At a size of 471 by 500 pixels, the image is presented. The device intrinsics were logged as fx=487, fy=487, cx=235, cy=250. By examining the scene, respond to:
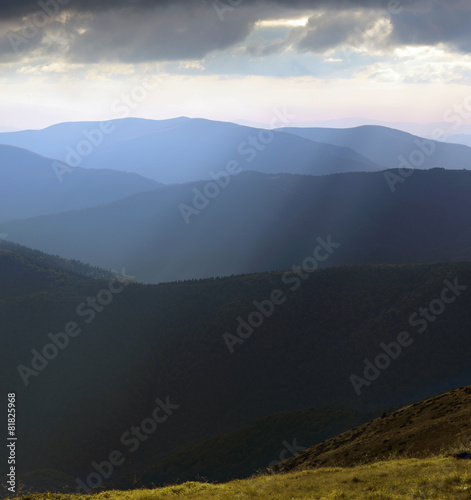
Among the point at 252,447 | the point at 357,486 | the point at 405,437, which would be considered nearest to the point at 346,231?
the point at 252,447

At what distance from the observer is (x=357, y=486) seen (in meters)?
14.8

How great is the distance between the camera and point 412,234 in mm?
150000

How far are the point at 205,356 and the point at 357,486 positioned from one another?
5718 centimetres

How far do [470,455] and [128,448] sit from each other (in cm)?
4809

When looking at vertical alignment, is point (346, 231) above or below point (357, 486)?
above

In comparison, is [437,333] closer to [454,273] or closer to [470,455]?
[454,273]

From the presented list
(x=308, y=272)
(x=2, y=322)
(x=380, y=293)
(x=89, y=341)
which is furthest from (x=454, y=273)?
(x=2, y=322)

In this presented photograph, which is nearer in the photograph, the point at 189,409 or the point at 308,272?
the point at 189,409

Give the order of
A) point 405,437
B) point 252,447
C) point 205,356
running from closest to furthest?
point 405,437 < point 252,447 < point 205,356

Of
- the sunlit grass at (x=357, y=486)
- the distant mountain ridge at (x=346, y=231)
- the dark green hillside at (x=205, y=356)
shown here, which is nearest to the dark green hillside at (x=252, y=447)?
the dark green hillside at (x=205, y=356)

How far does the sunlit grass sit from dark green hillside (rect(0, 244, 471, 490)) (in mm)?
36951

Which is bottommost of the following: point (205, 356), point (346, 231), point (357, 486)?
point (205, 356)

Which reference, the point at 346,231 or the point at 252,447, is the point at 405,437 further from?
the point at 346,231

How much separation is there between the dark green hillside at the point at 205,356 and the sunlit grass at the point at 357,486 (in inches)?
1455
